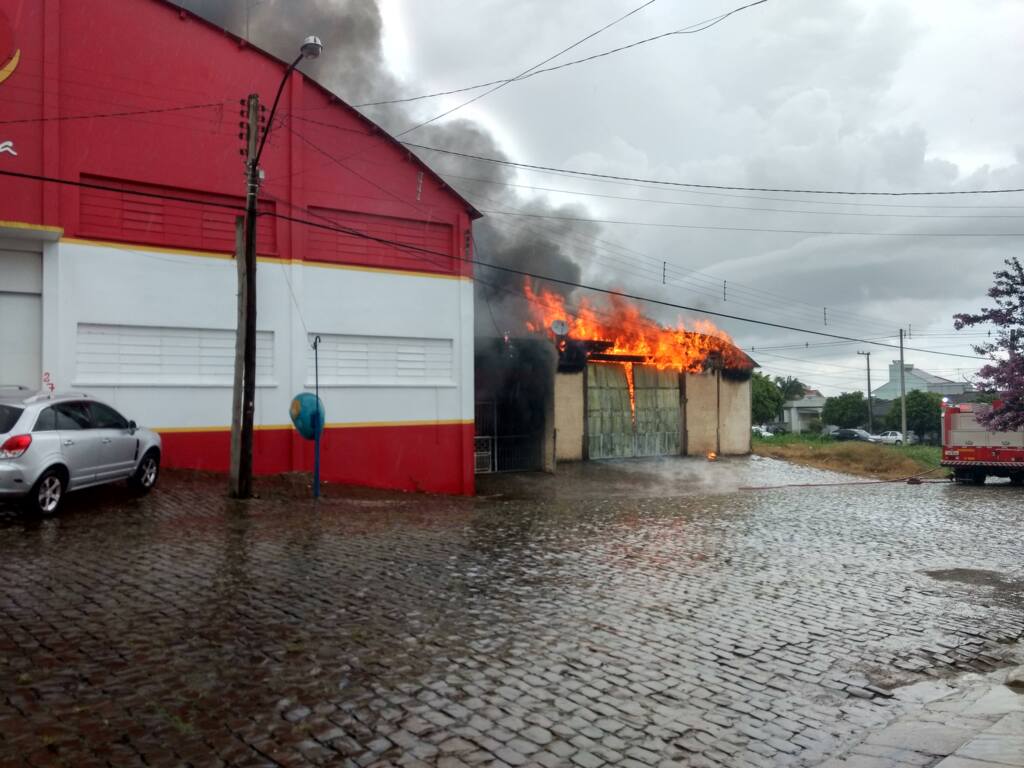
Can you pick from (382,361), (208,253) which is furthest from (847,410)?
(208,253)

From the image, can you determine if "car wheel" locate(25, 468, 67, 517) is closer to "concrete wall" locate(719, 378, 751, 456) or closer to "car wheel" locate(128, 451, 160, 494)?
"car wheel" locate(128, 451, 160, 494)

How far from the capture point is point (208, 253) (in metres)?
16.6

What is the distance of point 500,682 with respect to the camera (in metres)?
5.29

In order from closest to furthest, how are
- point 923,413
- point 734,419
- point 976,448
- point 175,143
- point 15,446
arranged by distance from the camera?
point 15,446 → point 175,143 → point 976,448 → point 734,419 → point 923,413

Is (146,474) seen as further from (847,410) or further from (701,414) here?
(847,410)

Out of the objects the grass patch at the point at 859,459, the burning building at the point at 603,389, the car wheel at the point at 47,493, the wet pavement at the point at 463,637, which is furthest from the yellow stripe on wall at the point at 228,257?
the grass patch at the point at 859,459

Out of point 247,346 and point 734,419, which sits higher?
point 247,346

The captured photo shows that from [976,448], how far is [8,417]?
2768cm

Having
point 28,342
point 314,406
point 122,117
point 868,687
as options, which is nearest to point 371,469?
point 314,406

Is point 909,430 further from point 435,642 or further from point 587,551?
point 435,642

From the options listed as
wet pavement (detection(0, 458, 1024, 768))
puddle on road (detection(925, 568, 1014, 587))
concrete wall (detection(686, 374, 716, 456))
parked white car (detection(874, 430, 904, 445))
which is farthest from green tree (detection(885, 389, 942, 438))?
puddle on road (detection(925, 568, 1014, 587))

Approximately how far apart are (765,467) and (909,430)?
48.5 meters

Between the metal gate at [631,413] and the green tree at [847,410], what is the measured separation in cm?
5875

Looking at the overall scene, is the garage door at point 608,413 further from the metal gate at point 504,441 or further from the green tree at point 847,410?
the green tree at point 847,410
